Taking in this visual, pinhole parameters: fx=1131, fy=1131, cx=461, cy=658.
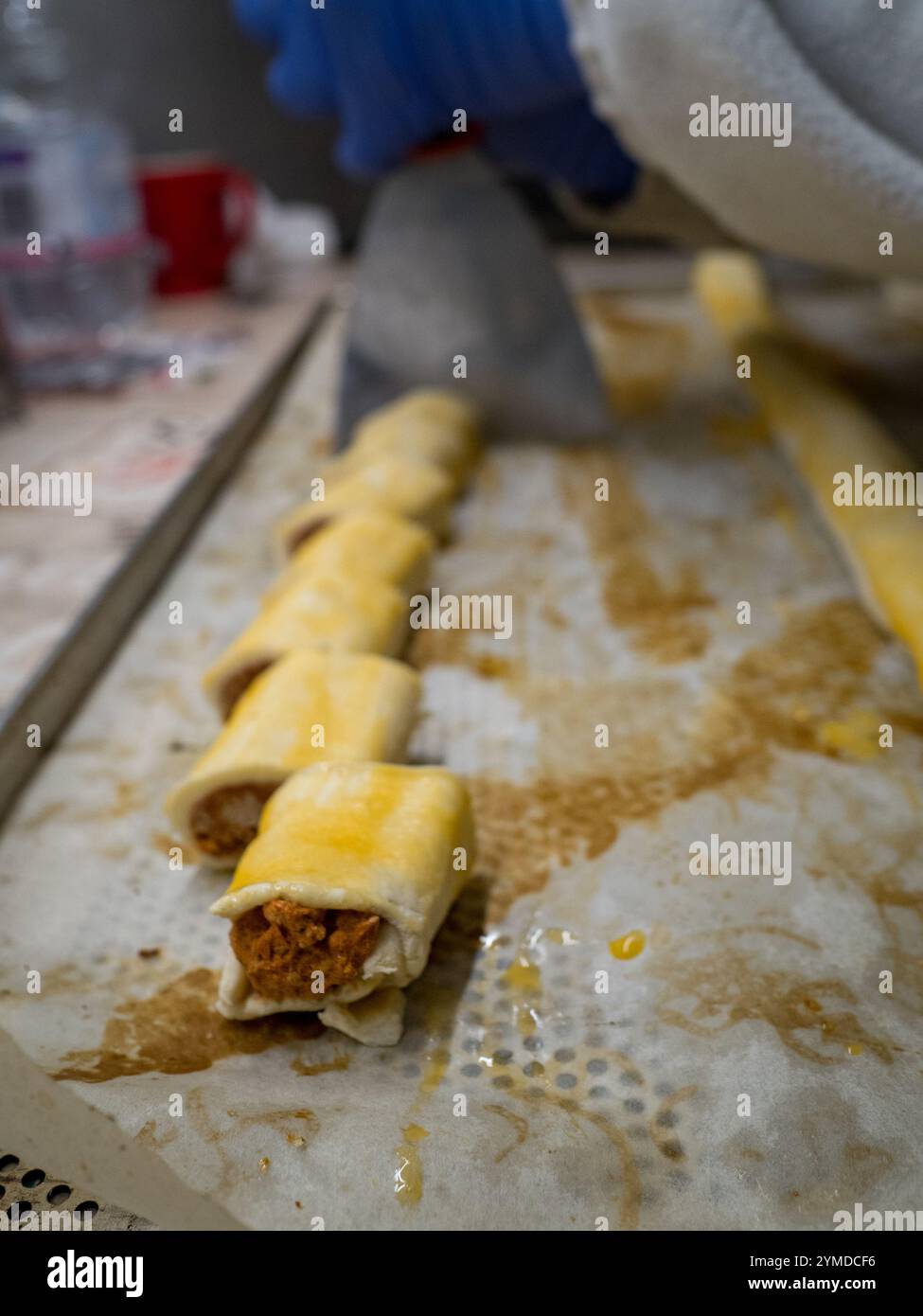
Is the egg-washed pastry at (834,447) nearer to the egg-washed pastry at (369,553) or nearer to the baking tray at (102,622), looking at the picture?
the egg-washed pastry at (369,553)

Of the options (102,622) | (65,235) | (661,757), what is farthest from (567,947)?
(65,235)

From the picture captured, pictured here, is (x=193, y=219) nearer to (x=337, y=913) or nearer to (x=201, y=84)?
(x=201, y=84)

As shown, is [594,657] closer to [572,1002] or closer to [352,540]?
[352,540]

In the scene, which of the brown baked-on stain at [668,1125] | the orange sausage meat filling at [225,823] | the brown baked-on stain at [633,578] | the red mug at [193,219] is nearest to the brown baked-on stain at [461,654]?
the brown baked-on stain at [633,578]

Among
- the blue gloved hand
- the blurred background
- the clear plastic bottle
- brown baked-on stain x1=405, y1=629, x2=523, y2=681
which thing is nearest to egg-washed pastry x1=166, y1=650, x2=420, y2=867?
brown baked-on stain x1=405, y1=629, x2=523, y2=681

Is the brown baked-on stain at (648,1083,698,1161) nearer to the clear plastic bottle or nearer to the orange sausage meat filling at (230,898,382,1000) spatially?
the orange sausage meat filling at (230,898,382,1000)

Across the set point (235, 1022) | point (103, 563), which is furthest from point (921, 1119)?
point (103, 563)
